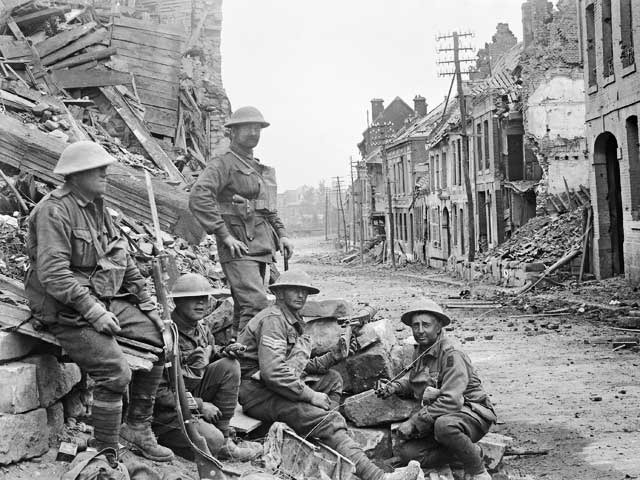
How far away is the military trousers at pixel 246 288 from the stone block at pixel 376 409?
49.3 inches

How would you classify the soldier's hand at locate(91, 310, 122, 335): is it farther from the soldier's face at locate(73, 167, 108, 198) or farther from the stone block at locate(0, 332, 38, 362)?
the soldier's face at locate(73, 167, 108, 198)

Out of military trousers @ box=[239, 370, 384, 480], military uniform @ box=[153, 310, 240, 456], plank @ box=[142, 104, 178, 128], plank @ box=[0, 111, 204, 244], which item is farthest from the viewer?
plank @ box=[142, 104, 178, 128]

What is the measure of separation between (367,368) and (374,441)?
91 cm

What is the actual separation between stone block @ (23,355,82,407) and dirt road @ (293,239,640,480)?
421 cm

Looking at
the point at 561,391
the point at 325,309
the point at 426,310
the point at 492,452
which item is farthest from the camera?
the point at 561,391

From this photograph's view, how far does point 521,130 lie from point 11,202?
94.3ft

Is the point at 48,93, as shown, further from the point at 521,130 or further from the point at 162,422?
the point at 521,130

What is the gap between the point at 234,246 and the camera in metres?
7.59

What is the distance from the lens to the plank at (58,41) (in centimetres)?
1612

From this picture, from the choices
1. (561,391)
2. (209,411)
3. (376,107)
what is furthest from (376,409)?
(376,107)

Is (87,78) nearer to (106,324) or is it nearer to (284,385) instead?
(284,385)

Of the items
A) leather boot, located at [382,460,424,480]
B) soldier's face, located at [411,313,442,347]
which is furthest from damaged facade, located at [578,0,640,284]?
leather boot, located at [382,460,424,480]

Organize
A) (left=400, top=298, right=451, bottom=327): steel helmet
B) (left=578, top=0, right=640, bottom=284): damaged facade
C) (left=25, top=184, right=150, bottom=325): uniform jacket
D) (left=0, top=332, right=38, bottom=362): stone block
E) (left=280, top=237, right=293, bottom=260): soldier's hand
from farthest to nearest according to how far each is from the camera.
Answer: (left=578, top=0, right=640, bottom=284): damaged facade → (left=280, top=237, right=293, bottom=260): soldier's hand → (left=400, top=298, right=451, bottom=327): steel helmet → (left=0, top=332, right=38, bottom=362): stone block → (left=25, top=184, right=150, bottom=325): uniform jacket

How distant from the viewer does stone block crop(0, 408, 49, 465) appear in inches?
191
